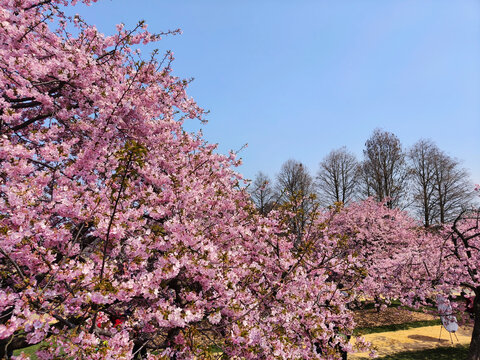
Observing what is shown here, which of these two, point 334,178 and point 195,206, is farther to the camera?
point 334,178

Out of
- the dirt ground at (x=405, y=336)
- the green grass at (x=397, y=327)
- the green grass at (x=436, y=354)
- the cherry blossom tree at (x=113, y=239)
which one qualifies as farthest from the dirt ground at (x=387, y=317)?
the cherry blossom tree at (x=113, y=239)

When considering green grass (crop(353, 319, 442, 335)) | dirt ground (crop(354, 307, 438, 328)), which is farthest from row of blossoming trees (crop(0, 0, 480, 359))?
dirt ground (crop(354, 307, 438, 328))

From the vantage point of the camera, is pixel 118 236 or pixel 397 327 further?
pixel 397 327

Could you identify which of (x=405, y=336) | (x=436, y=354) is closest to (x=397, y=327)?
(x=405, y=336)

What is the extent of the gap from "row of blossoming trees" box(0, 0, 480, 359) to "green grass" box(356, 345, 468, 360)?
6.15 m

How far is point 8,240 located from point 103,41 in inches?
189

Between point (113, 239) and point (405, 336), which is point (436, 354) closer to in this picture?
point (405, 336)

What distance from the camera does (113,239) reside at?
3.78m

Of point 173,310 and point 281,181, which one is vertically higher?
point 281,181

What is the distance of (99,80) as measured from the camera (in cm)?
543

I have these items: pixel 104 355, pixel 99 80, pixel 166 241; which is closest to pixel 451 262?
pixel 166 241

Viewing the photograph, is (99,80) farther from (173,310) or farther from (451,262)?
(451,262)

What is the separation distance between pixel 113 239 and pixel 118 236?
10 centimetres

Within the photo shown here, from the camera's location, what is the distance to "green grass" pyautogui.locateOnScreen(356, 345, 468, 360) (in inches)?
388
